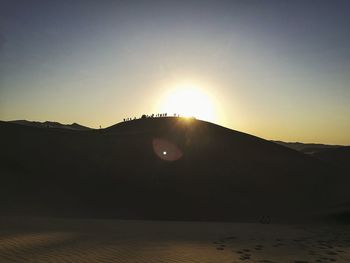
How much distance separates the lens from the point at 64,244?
13805 millimetres

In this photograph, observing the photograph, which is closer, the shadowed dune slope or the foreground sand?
the foreground sand

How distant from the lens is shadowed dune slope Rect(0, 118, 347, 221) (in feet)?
91.5

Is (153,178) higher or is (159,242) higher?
(153,178)

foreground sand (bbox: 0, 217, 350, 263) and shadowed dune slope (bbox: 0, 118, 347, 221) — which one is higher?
shadowed dune slope (bbox: 0, 118, 347, 221)

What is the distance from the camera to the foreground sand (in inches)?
492

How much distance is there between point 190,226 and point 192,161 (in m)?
17.4

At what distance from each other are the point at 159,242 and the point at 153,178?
18015 millimetres

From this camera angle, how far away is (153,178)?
109ft

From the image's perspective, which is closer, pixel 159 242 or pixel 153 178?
pixel 159 242

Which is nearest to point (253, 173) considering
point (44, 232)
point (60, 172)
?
point (60, 172)

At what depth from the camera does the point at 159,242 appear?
15.4 m

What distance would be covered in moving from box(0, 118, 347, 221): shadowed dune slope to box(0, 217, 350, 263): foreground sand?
23.3 ft

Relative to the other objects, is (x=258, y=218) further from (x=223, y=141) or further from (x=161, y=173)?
(x=223, y=141)

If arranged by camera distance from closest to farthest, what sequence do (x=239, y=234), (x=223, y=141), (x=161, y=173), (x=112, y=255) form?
1. (x=112, y=255)
2. (x=239, y=234)
3. (x=161, y=173)
4. (x=223, y=141)
